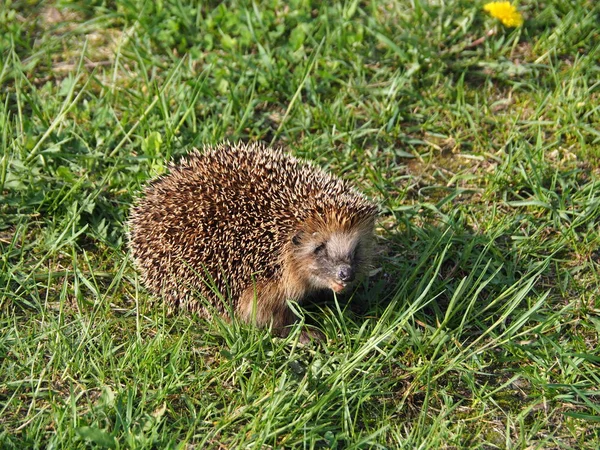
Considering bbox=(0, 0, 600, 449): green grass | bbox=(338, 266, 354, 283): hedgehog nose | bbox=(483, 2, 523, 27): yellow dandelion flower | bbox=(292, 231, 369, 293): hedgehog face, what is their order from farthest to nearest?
bbox=(483, 2, 523, 27): yellow dandelion flower → bbox=(292, 231, 369, 293): hedgehog face → bbox=(338, 266, 354, 283): hedgehog nose → bbox=(0, 0, 600, 449): green grass

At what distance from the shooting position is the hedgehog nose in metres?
4.79

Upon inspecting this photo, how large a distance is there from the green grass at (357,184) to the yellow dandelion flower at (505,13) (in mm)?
174

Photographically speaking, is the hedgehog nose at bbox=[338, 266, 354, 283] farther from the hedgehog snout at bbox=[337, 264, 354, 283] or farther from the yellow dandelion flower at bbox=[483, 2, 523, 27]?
the yellow dandelion flower at bbox=[483, 2, 523, 27]

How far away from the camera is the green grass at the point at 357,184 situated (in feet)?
14.4

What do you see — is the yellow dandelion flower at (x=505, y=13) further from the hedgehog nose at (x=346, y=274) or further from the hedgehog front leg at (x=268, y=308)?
the hedgehog front leg at (x=268, y=308)

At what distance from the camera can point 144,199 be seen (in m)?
5.12

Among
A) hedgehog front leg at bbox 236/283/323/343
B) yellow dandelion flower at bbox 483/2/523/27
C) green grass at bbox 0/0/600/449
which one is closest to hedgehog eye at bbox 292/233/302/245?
hedgehog front leg at bbox 236/283/323/343

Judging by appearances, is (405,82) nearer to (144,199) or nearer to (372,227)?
(372,227)

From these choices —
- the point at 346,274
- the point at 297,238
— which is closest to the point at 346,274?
the point at 346,274

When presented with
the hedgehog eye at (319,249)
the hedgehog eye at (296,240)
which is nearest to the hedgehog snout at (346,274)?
the hedgehog eye at (319,249)

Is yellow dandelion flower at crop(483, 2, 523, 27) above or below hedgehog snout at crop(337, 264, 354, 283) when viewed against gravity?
above

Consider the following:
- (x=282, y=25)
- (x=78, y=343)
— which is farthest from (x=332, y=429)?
(x=282, y=25)

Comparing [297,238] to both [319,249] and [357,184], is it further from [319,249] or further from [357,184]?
[357,184]

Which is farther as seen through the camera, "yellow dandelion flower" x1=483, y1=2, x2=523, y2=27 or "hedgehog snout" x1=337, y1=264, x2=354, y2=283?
"yellow dandelion flower" x1=483, y1=2, x2=523, y2=27
